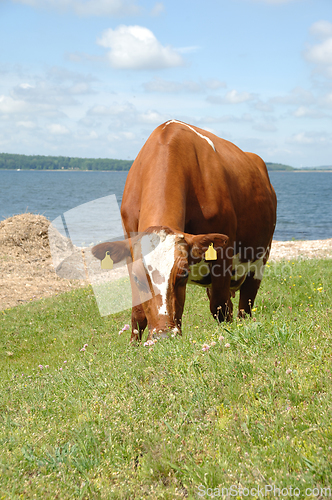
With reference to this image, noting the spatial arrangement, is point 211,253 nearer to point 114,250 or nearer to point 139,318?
point 114,250

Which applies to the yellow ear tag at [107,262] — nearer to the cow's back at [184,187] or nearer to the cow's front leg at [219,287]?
the cow's back at [184,187]

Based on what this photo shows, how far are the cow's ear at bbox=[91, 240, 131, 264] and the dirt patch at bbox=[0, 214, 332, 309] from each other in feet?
26.2

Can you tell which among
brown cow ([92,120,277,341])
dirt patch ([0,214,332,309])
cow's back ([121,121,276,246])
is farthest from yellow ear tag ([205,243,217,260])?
dirt patch ([0,214,332,309])

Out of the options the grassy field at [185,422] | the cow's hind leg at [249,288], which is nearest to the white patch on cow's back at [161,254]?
the grassy field at [185,422]

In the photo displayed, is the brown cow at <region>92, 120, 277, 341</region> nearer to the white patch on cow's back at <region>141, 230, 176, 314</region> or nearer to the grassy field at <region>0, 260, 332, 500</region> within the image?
the white patch on cow's back at <region>141, 230, 176, 314</region>

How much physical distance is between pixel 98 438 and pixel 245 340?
1661mm

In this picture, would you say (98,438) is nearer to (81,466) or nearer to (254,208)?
(81,466)

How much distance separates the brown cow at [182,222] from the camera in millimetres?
4438

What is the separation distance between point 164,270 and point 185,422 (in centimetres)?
178

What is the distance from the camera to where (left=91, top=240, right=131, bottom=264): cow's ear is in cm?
518

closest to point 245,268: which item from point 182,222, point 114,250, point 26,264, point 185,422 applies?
point 182,222

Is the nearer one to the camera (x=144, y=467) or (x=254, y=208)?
(x=144, y=467)

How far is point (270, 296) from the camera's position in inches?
337

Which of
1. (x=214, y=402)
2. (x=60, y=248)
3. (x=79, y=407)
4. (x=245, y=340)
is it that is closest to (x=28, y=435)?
(x=79, y=407)
